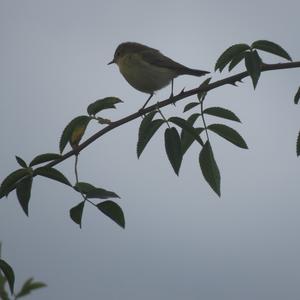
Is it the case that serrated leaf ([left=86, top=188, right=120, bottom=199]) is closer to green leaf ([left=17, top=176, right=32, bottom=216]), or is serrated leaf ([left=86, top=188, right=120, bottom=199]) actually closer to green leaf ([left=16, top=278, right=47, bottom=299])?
green leaf ([left=17, top=176, right=32, bottom=216])

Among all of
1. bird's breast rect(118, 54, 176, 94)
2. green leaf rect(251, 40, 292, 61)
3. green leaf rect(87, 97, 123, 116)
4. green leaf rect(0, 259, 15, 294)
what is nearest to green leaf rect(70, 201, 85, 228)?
green leaf rect(0, 259, 15, 294)

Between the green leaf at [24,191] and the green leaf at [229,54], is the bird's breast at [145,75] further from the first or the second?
the green leaf at [24,191]

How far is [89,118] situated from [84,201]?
72 cm

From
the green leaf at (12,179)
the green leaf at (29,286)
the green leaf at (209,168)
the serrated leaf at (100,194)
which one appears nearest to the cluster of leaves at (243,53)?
the green leaf at (209,168)

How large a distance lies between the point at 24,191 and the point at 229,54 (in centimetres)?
137

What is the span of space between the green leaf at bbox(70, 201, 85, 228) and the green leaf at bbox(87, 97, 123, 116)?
76 centimetres

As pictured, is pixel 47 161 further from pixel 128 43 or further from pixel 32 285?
pixel 128 43

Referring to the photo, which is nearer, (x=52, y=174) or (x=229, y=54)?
(x=52, y=174)

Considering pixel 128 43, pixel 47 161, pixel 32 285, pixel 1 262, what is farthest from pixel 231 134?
pixel 128 43

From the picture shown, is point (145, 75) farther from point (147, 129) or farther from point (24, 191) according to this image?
point (24, 191)

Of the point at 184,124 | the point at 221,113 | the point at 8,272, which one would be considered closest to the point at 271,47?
the point at 221,113

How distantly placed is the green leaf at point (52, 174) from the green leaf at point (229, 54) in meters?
1.12

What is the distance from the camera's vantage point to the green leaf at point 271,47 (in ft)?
9.99

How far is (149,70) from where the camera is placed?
20.4 feet
